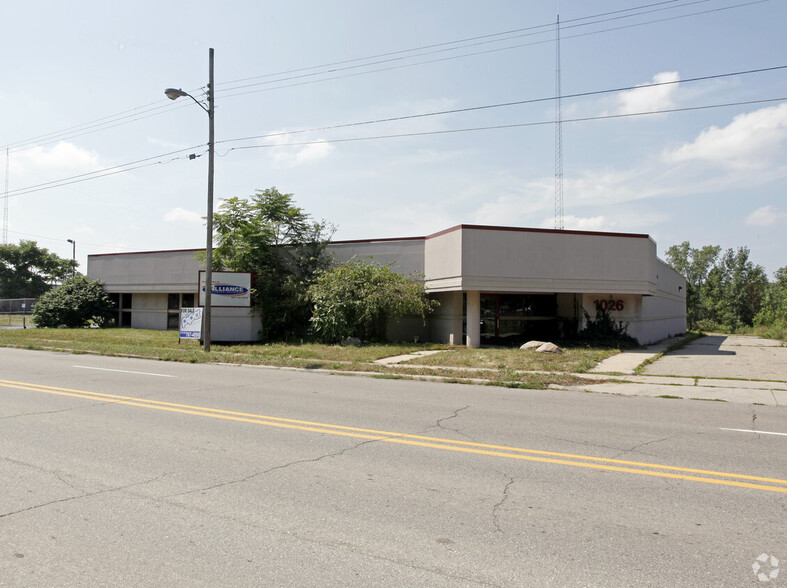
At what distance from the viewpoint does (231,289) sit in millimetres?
23219

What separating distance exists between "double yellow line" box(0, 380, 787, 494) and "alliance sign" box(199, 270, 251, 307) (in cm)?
1355

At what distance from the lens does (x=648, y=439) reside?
731cm

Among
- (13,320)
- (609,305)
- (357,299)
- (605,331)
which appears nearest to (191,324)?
(357,299)

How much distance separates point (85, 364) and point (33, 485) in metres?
12.5

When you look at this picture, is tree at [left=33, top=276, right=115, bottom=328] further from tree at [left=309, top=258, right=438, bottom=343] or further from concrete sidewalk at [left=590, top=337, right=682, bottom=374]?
concrete sidewalk at [left=590, top=337, right=682, bottom=374]

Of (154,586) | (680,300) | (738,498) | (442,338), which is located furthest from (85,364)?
(680,300)

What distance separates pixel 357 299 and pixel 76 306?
1950 centimetres

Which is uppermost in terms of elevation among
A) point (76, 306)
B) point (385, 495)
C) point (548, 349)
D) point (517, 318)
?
point (76, 306)

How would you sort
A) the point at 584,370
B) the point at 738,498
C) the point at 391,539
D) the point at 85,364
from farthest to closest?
1. the point at 85,364
2. the point at 584,370
3. the point at 738,498
4. the point at 391,539

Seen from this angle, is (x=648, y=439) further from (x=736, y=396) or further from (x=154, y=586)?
(x=154, y=586)

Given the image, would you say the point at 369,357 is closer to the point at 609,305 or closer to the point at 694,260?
the point at 609,305

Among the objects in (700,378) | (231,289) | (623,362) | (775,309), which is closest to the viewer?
(700,378)

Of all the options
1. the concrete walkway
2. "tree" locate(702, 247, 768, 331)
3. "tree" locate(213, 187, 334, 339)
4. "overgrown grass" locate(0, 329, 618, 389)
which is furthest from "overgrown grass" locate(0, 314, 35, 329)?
"tree" locate(702, 247, 768, 331)

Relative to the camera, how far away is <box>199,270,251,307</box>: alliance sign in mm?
23141
